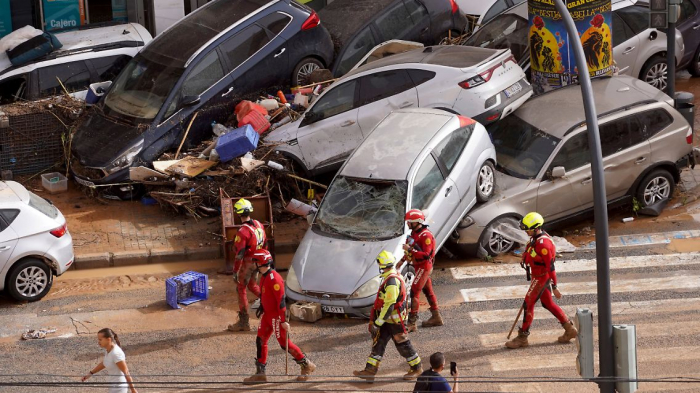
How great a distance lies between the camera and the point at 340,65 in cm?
2058

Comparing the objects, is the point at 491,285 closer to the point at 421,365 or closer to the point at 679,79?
the point at 421,365

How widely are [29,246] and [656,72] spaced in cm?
1122

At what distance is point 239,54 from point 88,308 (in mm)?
5738

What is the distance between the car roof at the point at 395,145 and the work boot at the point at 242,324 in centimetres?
249

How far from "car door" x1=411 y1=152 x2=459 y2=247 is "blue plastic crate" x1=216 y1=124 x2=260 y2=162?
138 inches

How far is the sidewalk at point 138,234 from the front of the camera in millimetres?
17109

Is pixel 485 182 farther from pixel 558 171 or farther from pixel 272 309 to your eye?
pixel 272 309

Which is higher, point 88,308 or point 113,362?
point 113,362

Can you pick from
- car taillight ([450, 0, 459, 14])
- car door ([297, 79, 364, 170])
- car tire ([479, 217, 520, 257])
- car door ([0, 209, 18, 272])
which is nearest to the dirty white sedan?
car tire ([479, 217, 520, 257])

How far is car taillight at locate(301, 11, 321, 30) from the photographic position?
20.2 m

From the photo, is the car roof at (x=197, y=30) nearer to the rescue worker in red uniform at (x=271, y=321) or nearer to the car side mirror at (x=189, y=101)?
the car side mirror at (x=189, y=101)

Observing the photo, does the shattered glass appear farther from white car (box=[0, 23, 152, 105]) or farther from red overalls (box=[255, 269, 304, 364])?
white car (box=[0, 23, 152, 105])

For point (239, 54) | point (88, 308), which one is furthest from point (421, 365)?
point (239, 54)

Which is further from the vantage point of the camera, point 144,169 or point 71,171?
point 71,171
